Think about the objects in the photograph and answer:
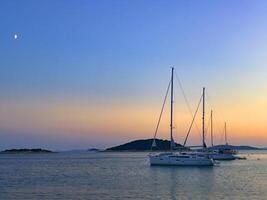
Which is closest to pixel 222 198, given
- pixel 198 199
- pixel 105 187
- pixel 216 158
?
pixel 198 199

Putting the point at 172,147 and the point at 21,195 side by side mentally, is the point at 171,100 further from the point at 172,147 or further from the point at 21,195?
the point at 21,195

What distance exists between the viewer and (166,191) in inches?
1921

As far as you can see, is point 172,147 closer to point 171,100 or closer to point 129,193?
point 171,100

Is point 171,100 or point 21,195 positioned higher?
point 171,100

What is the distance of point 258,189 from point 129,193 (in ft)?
42.1

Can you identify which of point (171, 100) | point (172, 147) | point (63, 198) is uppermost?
point (171, 100)

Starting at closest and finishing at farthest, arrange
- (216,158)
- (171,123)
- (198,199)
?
(198,199)
(171,123)
(216,158)

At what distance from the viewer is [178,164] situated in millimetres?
87125

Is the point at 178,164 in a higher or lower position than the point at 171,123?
lower

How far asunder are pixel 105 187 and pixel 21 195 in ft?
32.4

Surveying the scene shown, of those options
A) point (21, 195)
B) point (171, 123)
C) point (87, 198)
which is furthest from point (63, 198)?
point (171, 123)

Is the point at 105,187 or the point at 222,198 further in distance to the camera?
the point at 105,187

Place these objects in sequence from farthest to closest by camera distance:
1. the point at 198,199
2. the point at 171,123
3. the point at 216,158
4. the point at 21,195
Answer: the point at 216,158, the point at 171,123, the point at 21,195, the point at 198,199

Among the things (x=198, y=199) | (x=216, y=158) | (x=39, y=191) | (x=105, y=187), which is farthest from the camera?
(x=216, y=158)
